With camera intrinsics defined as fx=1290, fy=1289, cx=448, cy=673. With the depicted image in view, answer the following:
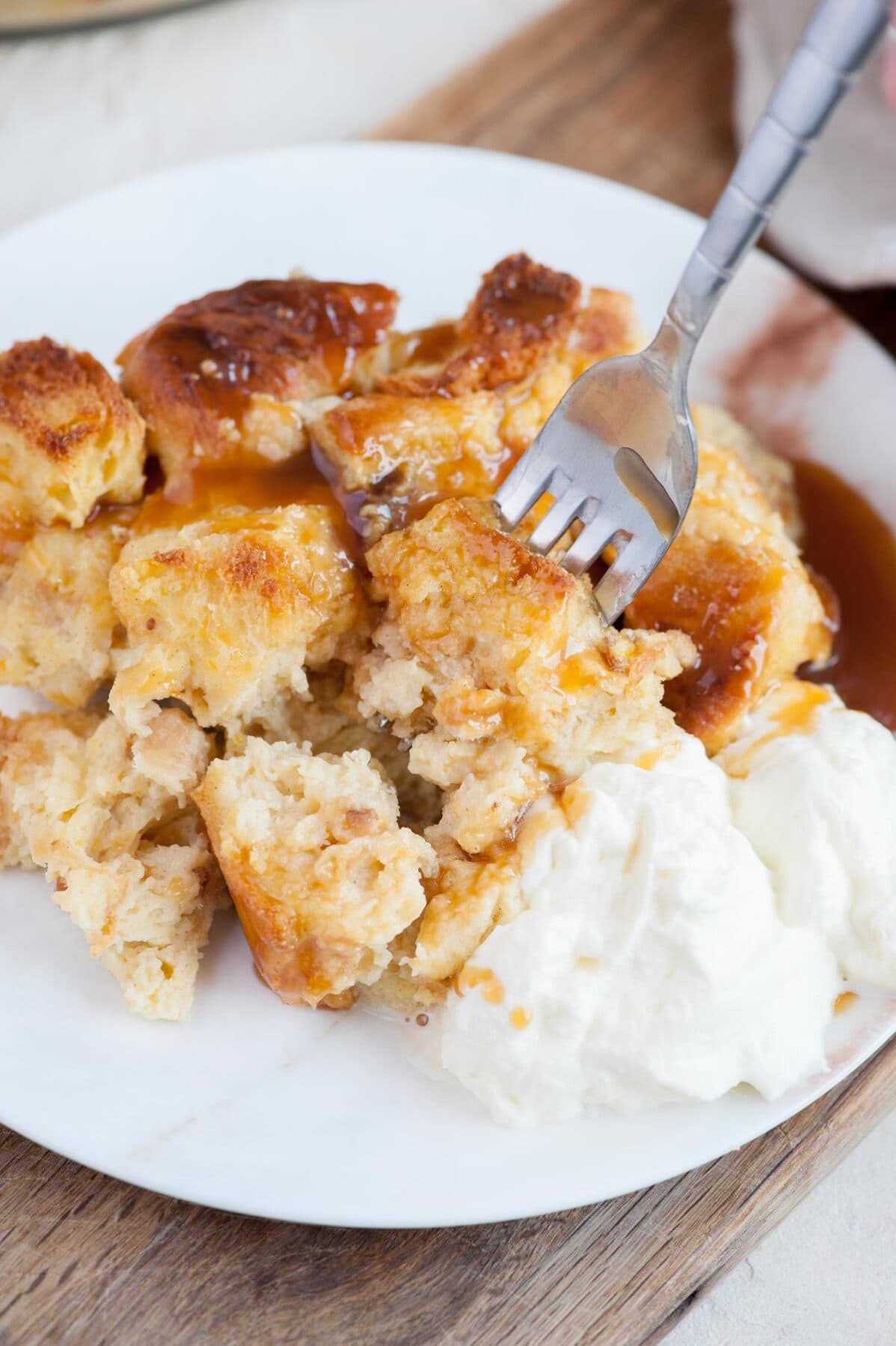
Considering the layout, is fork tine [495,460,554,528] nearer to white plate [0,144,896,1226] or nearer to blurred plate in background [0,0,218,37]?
white plate [0,144,896,1226]

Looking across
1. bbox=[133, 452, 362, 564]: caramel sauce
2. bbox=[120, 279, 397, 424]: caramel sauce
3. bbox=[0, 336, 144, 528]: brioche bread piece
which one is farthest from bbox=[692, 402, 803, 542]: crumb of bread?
bbox=[0, 336, 144, 528]: brioche bread piece

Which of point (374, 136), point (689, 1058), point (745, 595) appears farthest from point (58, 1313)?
point (374, 136)

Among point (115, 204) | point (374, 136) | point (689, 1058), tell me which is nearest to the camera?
point (689, 1058)

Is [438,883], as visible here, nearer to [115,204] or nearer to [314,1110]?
[314,1110]

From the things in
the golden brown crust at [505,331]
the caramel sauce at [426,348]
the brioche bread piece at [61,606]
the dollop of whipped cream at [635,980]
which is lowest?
the brioche bread piece at [61,606]

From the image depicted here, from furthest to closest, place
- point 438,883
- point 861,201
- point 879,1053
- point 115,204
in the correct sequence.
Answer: point 861,201, point 115,204, point 879,1053, point 438,883

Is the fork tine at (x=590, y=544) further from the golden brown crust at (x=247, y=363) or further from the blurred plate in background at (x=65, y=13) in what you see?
the blurred plate in background at (x=65, y=13)

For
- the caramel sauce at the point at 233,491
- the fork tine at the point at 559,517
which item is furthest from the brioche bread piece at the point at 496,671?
the caramel sauce at the point at 233,491
